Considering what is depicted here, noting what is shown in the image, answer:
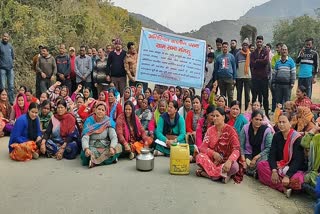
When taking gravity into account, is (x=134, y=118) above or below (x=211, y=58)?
below

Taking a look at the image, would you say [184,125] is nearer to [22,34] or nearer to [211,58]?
[211,58]

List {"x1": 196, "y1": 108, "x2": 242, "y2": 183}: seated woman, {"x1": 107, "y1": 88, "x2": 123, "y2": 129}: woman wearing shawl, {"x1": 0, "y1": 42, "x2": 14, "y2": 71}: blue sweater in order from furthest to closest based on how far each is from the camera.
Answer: {"x1": 0, "y1": 42, "x2": 14, "y2": 71}: blue sweater → {"x1": 107, "y1": 88, "x2": 123, "y2": 129}: woman wearing shawl → {"x1": 196, "y1": 108, "x2": 242, "y2": 183}: seated woman

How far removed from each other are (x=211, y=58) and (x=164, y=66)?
1.33 metres

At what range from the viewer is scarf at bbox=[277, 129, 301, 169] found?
5.46m

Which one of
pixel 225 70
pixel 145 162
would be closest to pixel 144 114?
pixel 145 162

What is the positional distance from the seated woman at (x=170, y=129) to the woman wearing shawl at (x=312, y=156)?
7.12 feet

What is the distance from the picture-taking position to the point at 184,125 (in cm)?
686

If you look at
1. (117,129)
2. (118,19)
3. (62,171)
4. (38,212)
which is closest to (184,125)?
(117,129)

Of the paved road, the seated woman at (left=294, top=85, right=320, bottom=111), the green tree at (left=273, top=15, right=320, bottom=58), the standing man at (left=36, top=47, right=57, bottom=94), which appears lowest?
the paved road

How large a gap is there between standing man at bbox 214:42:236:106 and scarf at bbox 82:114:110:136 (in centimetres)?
390

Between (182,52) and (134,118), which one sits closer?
(134,118)

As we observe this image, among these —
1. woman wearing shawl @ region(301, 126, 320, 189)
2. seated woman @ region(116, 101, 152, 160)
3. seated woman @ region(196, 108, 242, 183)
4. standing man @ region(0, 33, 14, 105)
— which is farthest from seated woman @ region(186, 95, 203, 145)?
standing man @ region(0, 33, 14, 105)

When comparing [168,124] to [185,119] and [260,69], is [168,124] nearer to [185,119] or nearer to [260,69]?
[185,119]

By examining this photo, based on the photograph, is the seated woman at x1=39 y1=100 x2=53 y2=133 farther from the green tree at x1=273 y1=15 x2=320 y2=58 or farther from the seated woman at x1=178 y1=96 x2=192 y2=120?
the green tree at x1=273 y1=15 x2=320 y2=58
